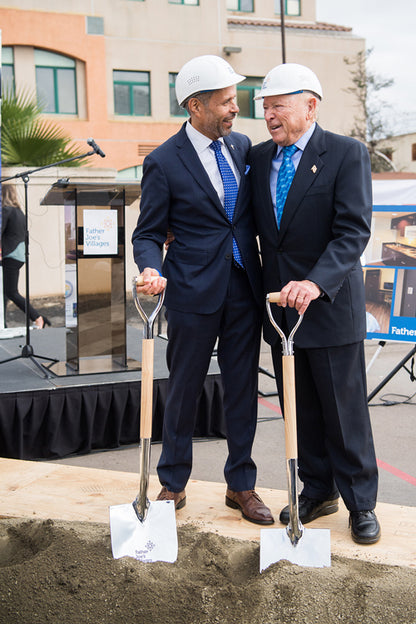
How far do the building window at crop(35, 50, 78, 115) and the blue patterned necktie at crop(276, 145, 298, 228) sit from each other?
55.8 ft

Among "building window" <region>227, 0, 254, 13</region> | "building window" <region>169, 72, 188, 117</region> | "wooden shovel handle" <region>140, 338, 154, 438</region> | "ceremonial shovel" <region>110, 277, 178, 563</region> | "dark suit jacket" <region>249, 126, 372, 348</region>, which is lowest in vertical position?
"ceremonial shovel" <region>110, 277, 178, 563</region>

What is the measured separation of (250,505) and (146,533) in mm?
543

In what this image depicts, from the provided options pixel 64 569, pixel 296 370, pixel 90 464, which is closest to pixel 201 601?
pixel 64 569

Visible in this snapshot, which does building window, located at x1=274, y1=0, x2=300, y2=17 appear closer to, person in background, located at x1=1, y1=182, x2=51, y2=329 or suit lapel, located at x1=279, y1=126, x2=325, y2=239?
person in background, located at x1=1, y1=182, x2=51, y2=329

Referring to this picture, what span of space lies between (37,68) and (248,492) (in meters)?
17.7

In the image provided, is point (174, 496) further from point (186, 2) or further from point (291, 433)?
point (186, 2)

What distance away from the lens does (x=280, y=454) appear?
174 inches

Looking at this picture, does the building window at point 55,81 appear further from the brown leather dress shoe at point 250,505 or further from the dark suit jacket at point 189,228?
the brown leather dress shoe at point 250,505

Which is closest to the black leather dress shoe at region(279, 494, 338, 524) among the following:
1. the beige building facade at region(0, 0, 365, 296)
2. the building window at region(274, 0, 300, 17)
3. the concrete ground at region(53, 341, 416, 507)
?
the concrete ground at region(53, 341, 416, 507)

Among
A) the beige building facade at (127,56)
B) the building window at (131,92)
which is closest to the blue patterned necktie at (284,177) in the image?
the beige building facade at (127,56)

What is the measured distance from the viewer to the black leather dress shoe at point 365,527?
264 cm

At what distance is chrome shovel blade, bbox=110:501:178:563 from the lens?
2.48 m

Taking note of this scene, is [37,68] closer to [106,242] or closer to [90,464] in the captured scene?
[106,242]

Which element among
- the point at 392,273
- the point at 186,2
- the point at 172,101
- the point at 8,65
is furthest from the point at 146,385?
the point at 186,2
